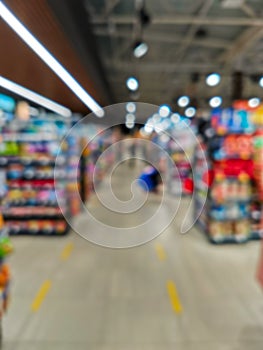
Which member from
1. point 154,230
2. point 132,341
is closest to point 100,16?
point 154,230

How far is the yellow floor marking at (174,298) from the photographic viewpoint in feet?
12.3

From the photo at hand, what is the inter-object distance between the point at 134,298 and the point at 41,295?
1.27m

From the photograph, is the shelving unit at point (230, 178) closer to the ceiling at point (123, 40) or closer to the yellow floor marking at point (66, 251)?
the ceiling at point (123, 40)

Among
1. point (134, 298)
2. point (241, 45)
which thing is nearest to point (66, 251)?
point (134, 298)

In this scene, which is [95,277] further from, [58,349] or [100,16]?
[100,16]

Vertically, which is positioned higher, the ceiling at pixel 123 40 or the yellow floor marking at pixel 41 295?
the ceiling at pixel 123 40

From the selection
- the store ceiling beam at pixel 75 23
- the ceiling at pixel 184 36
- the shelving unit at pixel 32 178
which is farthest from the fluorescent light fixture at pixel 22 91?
the ceiling at pixel 184 36

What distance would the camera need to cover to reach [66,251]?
5.71 m

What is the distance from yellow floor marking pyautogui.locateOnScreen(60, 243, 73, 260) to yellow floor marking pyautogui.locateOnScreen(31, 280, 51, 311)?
960 mm

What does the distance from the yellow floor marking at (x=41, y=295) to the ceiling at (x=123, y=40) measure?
2.93 metres

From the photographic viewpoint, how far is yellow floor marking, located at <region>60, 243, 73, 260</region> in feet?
17.7

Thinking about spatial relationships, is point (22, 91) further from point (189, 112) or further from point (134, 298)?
point (189, 112)

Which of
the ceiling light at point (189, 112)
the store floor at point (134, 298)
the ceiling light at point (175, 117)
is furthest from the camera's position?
the ceiling light at point (175, 117)

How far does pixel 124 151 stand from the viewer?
27688mm
